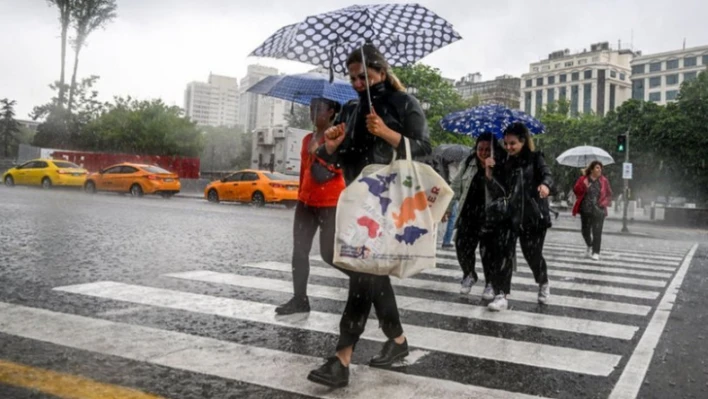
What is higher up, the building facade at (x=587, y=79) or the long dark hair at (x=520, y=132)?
the building facade at (x=587, y=79)

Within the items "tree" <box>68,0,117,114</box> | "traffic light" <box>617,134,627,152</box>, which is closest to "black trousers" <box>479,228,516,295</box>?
"traffic light" <box>617,134,627,152</box>

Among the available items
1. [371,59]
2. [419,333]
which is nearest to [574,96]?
[419,333]

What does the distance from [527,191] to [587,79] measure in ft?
386

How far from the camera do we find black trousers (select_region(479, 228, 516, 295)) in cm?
538

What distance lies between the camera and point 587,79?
371ft

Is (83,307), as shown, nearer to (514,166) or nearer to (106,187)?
(514,166)

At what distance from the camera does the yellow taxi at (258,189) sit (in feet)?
75.4

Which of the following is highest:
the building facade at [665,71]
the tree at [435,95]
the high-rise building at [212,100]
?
the building facade at [665,71]

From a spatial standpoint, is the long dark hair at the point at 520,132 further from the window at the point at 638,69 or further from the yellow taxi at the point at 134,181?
the window at the point at 638,69

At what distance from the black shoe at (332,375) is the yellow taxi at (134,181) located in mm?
23214

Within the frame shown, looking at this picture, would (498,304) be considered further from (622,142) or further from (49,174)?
(49,174)

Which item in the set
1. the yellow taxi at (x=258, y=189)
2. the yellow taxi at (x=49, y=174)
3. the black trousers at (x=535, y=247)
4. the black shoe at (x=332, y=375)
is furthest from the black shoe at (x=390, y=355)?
the yellow taxi at (x=49, y=174)

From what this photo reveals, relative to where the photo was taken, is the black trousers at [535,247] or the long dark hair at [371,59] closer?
the long dark hair at [371,59]

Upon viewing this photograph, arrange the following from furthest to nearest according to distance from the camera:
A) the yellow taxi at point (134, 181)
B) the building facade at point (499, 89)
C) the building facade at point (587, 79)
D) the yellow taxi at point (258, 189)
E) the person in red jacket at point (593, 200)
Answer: the building facade at point (499, 89) < the building facade at point (587, 79) < the yellow taxi at point (134, 181) < the yellow taxi at point (258, 189) < the person in red jacket at point (593, 200)
